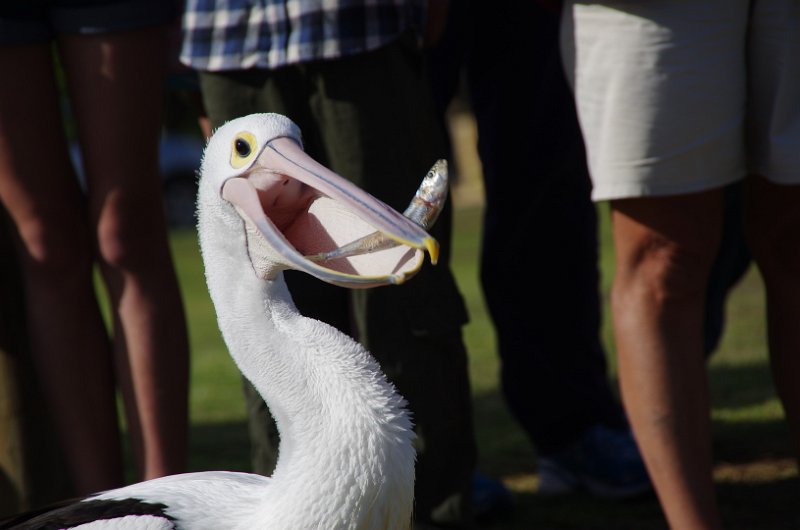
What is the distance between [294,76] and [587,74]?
71 cm

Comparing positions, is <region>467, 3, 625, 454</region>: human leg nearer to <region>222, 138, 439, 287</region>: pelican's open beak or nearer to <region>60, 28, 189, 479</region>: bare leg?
<region>60, 28, 189, 479</region>: bare leg

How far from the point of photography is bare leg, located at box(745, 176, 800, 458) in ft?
8.56

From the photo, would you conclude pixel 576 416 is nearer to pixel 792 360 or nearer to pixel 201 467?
pixel 792 360

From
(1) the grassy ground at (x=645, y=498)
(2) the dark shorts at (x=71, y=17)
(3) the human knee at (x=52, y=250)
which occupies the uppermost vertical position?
(2) the dark shorts at (x=71, y=17)

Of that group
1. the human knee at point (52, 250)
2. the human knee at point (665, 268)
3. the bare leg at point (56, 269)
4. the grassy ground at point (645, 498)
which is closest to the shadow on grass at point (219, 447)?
the grassy ground at point (645, 498)

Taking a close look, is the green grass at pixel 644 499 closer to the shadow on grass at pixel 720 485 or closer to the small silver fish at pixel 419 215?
the shadow on grass at pixel 720 485

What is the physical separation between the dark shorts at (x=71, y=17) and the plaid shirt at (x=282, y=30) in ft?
0.39

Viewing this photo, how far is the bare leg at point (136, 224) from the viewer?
2688 millimetres

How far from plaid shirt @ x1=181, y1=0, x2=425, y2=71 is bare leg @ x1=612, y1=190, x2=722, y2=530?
72 centimetres

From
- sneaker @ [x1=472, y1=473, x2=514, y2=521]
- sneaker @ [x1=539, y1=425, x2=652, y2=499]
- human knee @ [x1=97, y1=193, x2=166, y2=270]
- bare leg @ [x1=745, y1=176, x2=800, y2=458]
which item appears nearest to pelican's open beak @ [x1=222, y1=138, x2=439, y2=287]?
human knee @ [x1=97, y1=193, x2=166, y2=270]

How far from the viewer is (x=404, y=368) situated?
276 cm

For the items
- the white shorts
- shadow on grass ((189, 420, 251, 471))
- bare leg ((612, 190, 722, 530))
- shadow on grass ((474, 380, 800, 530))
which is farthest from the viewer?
shadow on grass ((189, 420, 251, 471))

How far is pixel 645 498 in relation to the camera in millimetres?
3432

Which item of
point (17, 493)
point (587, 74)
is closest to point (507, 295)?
point (587, 74)
